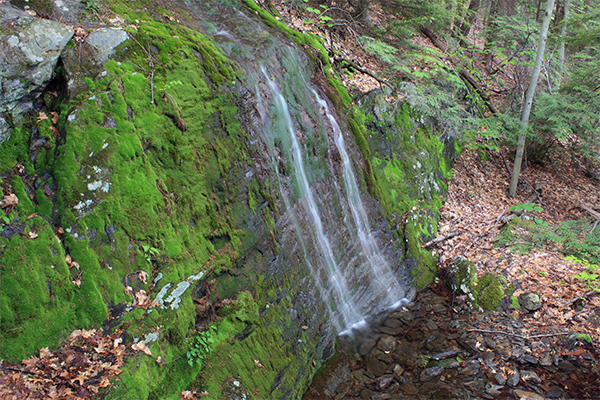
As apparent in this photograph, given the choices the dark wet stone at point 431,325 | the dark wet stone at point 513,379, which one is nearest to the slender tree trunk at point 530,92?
the dark wet stone at point 431,325

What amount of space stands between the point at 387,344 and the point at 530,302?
3.01m

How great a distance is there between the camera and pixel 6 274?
3457 millimetres

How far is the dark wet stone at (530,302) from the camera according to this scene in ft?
22.8

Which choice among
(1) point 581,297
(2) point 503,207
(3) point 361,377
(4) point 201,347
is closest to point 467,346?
(3) point 361,377

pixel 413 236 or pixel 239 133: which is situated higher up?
pixel 239 133

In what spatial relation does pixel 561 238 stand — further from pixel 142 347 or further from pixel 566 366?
pixel 142 347

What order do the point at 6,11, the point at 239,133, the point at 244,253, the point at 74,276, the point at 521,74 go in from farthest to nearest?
the point at 521,74 < the point at 239,133 < the point at 244,253 < the point at 6,11 < the point at 74,276

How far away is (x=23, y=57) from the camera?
4.22m

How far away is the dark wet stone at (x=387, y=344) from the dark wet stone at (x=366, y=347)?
0.13 meters

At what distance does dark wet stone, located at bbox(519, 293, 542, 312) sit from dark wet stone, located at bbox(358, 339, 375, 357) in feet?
10.3

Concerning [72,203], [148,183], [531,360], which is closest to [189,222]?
[148,183]

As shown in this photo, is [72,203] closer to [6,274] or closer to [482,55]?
[6,274]

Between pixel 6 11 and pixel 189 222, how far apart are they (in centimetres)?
340

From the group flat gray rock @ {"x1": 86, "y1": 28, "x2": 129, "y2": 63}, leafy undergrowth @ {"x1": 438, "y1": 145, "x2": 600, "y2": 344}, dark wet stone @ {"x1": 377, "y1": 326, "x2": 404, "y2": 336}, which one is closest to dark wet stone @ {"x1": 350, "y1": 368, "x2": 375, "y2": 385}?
dark wet stone @ {"x1": 377, "y1": 326, "x2": 404, "y2": 336}
